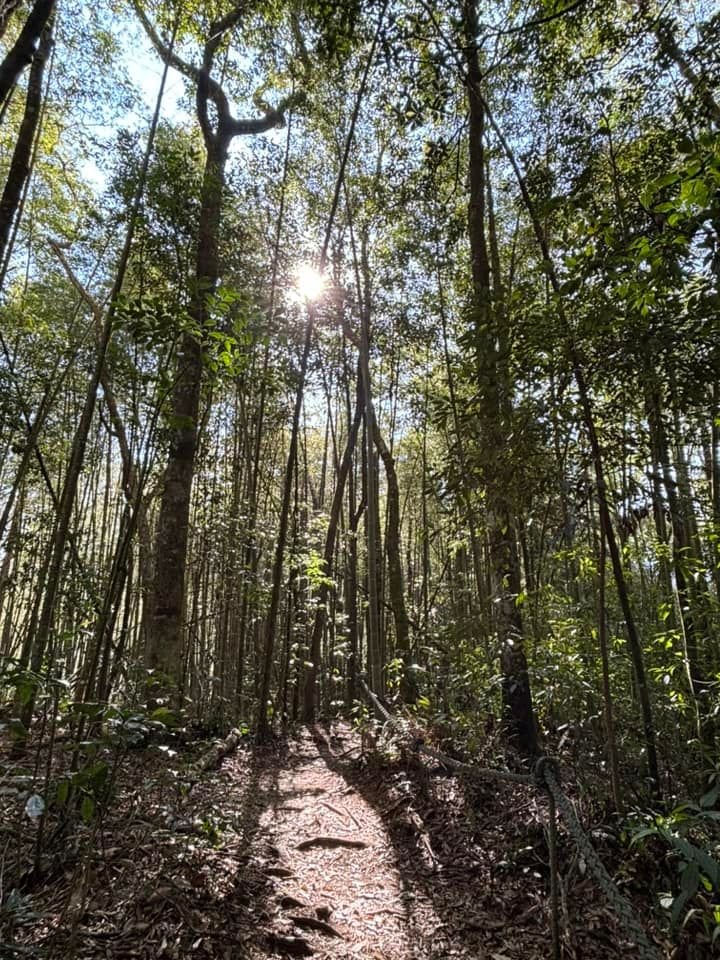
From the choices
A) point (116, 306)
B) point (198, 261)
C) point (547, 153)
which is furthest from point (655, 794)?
point (198, 261)

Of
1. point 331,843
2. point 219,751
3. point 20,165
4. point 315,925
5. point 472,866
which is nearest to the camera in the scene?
point 315,925

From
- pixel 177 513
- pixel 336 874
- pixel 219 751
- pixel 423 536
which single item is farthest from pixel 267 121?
pixel 336 874

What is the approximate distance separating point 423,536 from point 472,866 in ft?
7.28

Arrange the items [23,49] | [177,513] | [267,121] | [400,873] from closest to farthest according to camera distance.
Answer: [23,49] < [400,873] < [177,513] < [267,121]

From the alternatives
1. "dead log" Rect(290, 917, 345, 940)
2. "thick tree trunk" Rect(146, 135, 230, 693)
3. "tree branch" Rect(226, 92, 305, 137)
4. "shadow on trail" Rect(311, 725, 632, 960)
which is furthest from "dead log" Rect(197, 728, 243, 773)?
"tree branch" Rect(226, 92, 305, 137)

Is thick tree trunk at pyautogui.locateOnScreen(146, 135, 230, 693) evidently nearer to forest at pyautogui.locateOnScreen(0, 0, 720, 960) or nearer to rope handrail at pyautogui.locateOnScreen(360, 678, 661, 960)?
forest at pyautogui.locateOnScreen(0, 0, 720, 960)

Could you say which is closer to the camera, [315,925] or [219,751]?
[315,925]

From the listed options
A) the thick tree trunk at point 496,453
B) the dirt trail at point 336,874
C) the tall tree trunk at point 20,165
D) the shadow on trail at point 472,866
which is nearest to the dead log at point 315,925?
the dirt trail at point 336,874

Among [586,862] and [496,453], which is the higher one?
[496,453]

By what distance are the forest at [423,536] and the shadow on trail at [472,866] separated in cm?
2

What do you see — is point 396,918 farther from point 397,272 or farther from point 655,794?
point 397,272

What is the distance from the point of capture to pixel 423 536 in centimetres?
429

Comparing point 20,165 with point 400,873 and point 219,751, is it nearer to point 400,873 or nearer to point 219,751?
point 400,873

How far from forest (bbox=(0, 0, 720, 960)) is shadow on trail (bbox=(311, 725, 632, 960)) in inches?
0.8
